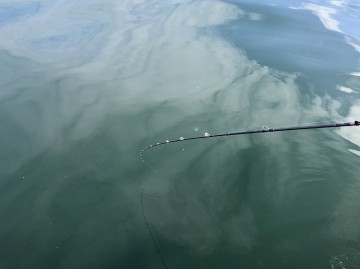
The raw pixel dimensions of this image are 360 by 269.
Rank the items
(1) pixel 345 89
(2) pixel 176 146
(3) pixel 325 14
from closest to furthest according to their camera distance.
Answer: (2) pixel 176 146
(1) pixel 345 89
(3) pixel 325 14

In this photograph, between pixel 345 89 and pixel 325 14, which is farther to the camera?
pixel 325 14

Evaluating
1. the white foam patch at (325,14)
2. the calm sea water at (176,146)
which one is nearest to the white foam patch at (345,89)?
the calm sea water at (176,146)

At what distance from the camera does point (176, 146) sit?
25.5 ft

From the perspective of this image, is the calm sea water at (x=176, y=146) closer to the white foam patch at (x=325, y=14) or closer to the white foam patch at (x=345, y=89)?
the white foam patch at (x=345, y=89)

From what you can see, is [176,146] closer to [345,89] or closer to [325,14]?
[345,89]

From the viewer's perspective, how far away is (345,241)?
19.6 feet

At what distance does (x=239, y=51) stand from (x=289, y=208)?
263 inches

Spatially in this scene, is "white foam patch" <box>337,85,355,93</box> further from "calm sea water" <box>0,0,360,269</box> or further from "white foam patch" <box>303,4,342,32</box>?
"white foam patch" <box>303,4,342,32</box>

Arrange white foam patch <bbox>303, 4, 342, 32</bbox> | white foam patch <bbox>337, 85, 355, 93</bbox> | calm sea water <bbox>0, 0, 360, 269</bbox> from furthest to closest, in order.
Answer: white foam patch <bbox>303, 4, 342, 32</bbox>, white foam patch <bbox>337, 85, 355, 93</bbox>, calm sea water <bbox>0, 0, 360, 269</bbox>

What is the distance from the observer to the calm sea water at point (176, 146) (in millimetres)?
5828

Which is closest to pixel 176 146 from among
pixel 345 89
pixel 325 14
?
pixel 345 89

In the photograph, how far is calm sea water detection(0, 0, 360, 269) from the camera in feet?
19.1

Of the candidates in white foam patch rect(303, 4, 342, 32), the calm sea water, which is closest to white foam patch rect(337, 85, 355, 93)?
the calm sea water

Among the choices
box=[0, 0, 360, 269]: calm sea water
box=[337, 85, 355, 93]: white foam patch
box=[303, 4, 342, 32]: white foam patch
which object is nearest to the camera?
box=[0, 0, 360, 269]: calm sea water
